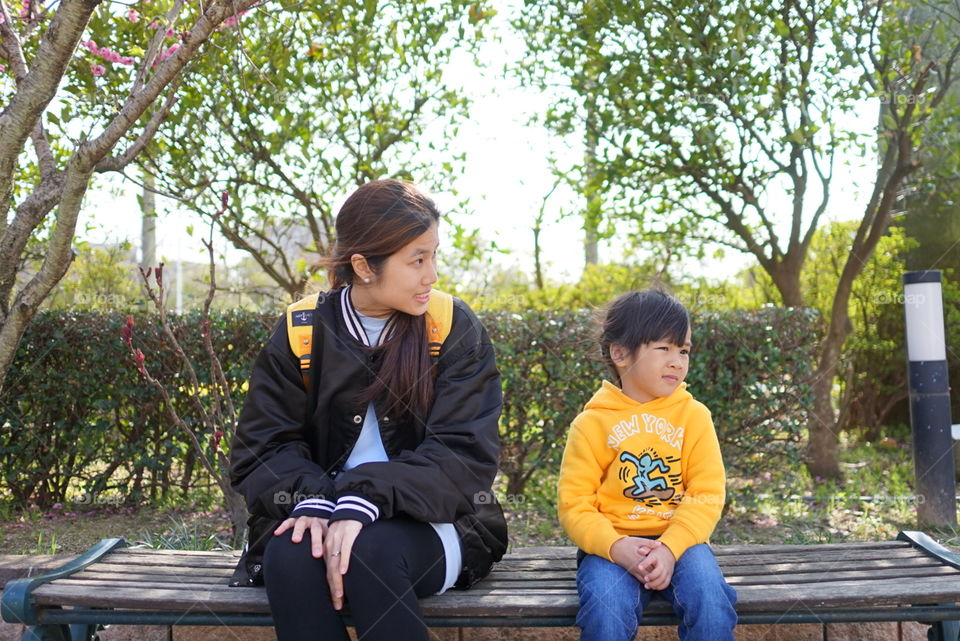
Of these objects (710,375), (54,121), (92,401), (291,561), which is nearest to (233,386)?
Answer: (92,401)

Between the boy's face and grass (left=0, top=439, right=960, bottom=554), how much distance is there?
5.13 feet

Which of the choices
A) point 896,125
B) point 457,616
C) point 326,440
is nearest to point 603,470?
point 457,616

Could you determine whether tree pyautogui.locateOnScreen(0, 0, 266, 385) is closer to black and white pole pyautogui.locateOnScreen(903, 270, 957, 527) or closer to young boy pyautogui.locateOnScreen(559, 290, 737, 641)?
young boy pyautogui.locateOnScreen(559, 290, 737, 641)

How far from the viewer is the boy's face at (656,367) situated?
234cm

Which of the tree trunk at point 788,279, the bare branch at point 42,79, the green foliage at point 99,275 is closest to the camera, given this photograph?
the bare branch at point 42,79

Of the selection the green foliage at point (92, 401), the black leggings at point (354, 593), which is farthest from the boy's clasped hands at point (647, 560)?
the green foliage at point (92, 401)

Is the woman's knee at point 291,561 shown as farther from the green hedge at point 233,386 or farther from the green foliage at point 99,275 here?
the green foliage at point 99,275

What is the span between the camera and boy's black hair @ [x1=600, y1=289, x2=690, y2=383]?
7.68ft

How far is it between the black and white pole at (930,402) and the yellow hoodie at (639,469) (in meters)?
2.11

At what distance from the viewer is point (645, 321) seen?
7.72 feet

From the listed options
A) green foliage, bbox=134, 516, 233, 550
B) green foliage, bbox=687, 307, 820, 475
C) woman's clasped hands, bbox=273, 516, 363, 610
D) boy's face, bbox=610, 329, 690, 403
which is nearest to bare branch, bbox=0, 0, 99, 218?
green foliage, bbox=134, 516, 233, 550

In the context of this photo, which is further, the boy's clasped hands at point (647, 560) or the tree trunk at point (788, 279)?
the tree trunk at point (788, 279)

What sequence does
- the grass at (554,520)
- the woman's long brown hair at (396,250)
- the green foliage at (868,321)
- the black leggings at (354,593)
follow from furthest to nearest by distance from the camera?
the green foliage at (868,321) → the grass at (554,520) → the woman's long brown hair at (396,250) → the black leggings at (354,593)

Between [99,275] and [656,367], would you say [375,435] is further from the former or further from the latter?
[99,275]
